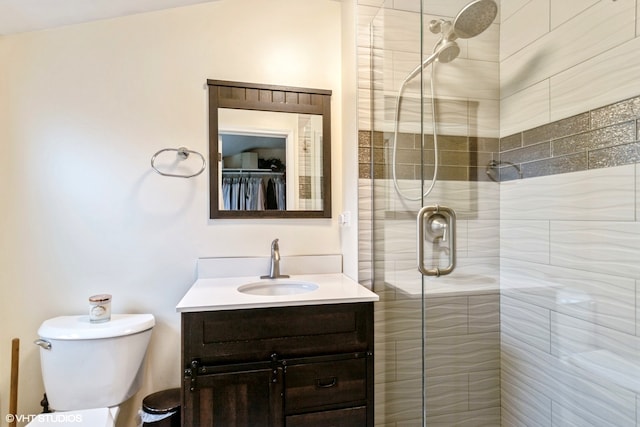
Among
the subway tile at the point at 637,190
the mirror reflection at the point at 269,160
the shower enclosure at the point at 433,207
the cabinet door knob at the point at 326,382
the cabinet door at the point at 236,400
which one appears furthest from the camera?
the mirror reflection at the point at 269,160

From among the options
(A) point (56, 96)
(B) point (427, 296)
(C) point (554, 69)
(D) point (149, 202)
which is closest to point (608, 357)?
(B) point (427, 296)

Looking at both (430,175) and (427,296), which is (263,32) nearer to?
(430,175)

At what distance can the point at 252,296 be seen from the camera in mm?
1463

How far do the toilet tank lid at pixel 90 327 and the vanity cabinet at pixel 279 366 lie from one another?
43 cm

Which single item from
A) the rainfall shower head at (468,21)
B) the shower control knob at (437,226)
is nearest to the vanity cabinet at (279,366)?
the shower control knob at (437,226)

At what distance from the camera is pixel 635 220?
3.86ft

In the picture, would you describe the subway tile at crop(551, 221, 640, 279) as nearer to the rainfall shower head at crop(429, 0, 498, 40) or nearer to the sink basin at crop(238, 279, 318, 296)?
the rainfall shower head at crop(429, 0, 498, 40)

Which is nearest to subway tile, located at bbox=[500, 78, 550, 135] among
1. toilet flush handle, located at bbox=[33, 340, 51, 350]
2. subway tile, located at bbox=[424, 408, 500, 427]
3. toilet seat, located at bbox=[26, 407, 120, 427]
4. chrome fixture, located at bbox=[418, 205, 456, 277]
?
chrome fixture, located at bbox=[418, 205, 456, 277]

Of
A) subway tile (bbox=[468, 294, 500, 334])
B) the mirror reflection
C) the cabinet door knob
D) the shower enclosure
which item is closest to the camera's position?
the cabinet door knob

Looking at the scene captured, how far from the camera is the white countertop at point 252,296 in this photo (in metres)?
1.33

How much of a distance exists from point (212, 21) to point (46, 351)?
184 centimetres

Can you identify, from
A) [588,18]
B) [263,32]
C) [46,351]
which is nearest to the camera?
[588,18]

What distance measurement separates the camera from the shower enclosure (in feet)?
5.29

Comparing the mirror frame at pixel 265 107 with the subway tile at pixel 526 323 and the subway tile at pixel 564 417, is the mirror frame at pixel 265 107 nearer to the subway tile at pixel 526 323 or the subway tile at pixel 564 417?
the subway tile at pixel 526 323
